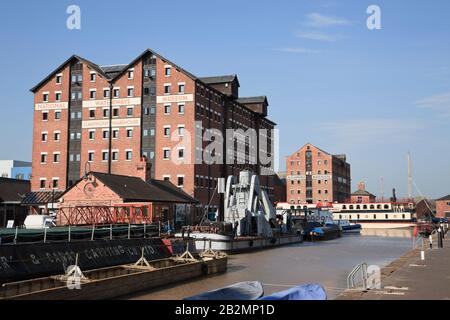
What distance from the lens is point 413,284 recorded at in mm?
19922

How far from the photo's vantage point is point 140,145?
70.9 metres

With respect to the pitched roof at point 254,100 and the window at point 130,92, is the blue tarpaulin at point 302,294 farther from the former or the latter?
the pitched roof at point 254,100

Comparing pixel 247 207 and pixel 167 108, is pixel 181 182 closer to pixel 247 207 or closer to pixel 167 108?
pixel 167 108

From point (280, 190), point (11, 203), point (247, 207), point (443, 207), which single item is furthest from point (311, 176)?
point (11, 203)

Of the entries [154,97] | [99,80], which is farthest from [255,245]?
[99,80]

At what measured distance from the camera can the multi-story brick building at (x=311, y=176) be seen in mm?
133250

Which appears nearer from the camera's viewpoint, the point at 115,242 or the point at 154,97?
the point at 115,242

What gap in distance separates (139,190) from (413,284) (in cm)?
3648

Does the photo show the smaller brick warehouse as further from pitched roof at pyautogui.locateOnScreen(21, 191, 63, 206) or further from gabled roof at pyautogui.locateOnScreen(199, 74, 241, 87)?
gabled roof at pyautogui.locateOnScreen(199, 74, 241, 87)

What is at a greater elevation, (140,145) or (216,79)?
(216,79)

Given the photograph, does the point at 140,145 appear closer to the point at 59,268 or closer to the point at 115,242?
the point at 115,242

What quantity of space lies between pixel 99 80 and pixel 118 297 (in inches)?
2333

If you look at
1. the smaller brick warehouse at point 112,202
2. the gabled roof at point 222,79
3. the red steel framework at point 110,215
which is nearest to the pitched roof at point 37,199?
the smaller brick warehouse at point 112,202

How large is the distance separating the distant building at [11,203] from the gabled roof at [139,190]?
17.1m
